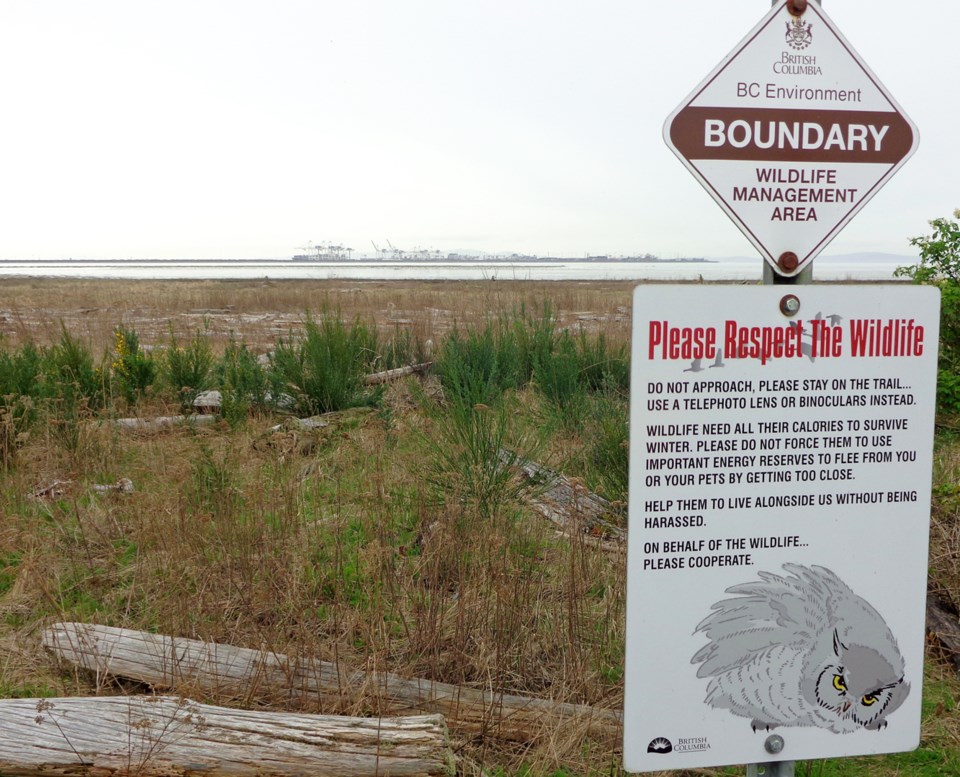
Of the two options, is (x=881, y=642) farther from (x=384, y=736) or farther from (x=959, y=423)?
(x=959, y=423)

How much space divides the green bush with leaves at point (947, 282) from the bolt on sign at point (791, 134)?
16.2 ft

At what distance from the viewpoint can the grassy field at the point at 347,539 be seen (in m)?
3.45

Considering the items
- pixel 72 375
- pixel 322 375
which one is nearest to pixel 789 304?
pixel 322 375

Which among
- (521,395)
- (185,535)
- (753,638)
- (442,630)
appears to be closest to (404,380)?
(521,395)

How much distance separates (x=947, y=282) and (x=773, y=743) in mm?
5510

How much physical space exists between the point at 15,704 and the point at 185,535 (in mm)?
1557

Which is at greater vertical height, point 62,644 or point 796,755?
point 796,755

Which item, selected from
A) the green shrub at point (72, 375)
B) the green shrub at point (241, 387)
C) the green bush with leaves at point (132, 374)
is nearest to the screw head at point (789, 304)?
the green shrub at point (241, 387)

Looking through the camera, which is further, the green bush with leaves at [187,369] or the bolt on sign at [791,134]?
the green bush with leaves at [187,369]

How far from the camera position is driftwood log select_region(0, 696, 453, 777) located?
264 cm

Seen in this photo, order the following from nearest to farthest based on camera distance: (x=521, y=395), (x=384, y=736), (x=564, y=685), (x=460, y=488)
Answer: (x=384, y=736) → (x=564, y=685) → (x=460, y=488) → (x=521, y=395)

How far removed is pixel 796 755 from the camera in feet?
6.67

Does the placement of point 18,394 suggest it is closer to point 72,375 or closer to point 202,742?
point 72,375

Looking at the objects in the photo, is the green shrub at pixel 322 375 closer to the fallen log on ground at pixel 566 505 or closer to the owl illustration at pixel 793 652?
the fallen log on ground at pixel 566 505
